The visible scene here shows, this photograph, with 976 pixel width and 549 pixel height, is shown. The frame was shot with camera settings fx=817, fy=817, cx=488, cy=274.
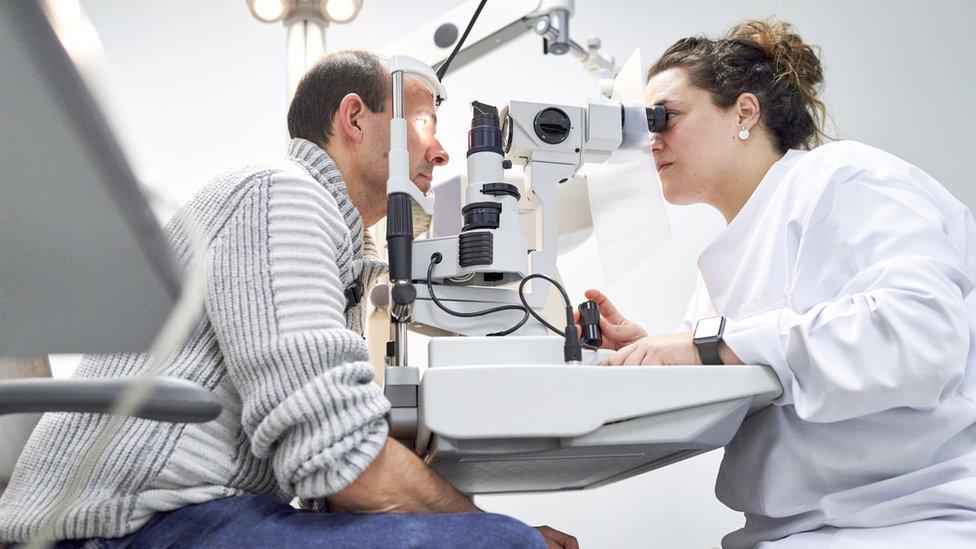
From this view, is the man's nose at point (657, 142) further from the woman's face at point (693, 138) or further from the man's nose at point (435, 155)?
the man's nose at point (435, 155)

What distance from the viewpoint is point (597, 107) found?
1.31m

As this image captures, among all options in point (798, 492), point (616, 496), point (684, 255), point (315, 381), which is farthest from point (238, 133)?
point (798, 492)

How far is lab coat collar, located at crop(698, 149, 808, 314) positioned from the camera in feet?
4.56

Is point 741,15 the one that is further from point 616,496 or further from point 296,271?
point 296,271

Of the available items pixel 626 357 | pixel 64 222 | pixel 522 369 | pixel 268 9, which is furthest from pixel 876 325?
pixel 268 9

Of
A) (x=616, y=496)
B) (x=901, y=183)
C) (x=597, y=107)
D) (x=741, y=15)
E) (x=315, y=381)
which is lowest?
(x=616, y=496)

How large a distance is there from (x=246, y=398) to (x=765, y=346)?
0.64 m

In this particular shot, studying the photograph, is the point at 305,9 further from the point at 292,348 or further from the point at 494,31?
the point at 292,348

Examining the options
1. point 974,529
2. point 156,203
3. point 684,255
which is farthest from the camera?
point 684,255

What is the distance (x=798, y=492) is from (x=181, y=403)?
2.94ft

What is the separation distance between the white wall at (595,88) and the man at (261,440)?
47.9 inches

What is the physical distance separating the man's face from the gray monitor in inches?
38.9

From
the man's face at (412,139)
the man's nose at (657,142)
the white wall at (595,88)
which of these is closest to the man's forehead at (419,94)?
the man's face at (412,139)

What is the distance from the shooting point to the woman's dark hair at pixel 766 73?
1550 mm
